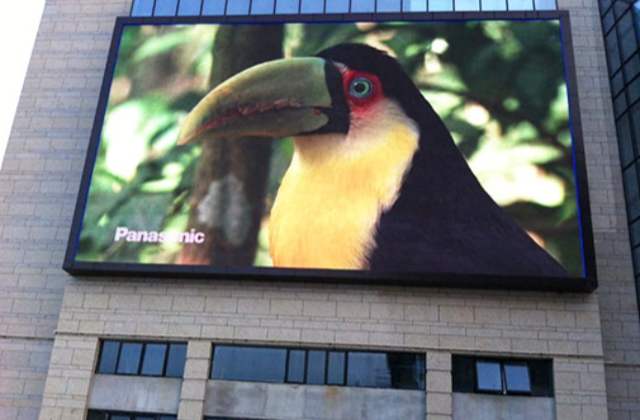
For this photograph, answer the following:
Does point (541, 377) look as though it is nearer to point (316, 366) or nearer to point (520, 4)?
point (316, 366)

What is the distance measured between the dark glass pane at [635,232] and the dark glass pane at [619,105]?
4.65 meters

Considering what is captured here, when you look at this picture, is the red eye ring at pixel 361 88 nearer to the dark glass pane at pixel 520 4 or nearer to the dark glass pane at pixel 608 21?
the dark glass pane at pixel 520 4

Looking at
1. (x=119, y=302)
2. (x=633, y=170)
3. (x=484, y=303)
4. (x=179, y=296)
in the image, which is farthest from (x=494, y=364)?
(x=119, y=302)

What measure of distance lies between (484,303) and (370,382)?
4.69 metres

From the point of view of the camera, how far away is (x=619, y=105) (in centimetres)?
2895

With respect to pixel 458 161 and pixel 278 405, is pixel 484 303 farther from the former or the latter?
pixel 278 405

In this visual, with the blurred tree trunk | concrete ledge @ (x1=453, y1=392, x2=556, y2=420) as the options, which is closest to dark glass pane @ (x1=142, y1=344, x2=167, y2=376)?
the blurred tree trunk

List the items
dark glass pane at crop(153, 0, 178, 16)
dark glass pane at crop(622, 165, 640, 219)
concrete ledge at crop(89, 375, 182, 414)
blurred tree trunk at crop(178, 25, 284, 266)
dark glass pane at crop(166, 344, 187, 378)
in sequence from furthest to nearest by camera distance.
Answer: dark glass pane at crop(153, 0, 178, 16), dark glass pane at crop(622, 165, 640, 219), blurred tree trunk at crop(178, 25, 284, 266), dark glass pane at crop(166, 344, 187, 378), concrete ledge at crop(89, 375, 182, 414)

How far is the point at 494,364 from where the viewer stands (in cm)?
2475

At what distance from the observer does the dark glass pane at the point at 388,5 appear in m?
31.8

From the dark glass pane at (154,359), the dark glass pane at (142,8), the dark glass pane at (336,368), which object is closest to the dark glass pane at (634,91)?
the dark glass pane at (336,368)

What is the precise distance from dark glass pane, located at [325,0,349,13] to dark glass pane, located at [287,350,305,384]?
1502 cm

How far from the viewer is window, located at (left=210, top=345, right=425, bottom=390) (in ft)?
81.2

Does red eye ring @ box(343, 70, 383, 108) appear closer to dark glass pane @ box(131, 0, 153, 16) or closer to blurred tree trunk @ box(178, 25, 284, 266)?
blurred tree trunk @ box(178, 25, 284, 266)
